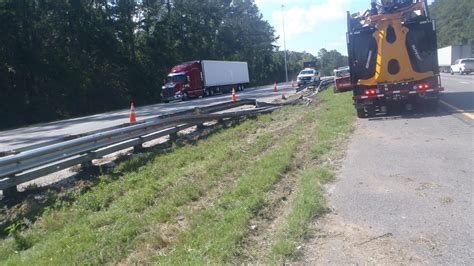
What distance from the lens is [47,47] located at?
41.8 metres

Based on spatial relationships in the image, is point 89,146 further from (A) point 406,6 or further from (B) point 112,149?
(A) point 406,6

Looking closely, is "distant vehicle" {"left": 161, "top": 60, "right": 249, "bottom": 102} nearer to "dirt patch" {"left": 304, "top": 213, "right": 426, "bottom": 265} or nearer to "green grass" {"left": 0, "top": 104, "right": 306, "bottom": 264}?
"green grass" {"left": 0, "top": 104, "right": 306, "bottom": 264}

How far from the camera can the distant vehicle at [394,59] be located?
48.4 feet

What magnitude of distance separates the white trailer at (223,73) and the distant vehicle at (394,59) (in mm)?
32267

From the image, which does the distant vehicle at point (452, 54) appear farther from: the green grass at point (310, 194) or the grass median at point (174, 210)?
the grass median at point (174, 210)

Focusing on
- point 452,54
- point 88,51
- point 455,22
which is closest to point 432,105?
point 88,51

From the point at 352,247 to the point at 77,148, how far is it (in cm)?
639

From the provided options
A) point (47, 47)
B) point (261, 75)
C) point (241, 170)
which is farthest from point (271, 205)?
point (261, 75)

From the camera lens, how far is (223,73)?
171 ft

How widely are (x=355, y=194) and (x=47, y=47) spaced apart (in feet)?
132

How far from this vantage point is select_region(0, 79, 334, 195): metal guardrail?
805 centimetres

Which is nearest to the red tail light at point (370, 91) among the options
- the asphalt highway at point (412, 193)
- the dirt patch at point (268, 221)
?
the asphalt highway at point (412, 193)

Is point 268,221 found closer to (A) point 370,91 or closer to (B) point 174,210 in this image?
(B) point 174,210

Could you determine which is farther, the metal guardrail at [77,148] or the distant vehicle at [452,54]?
the distant vehicle at [452,54]
